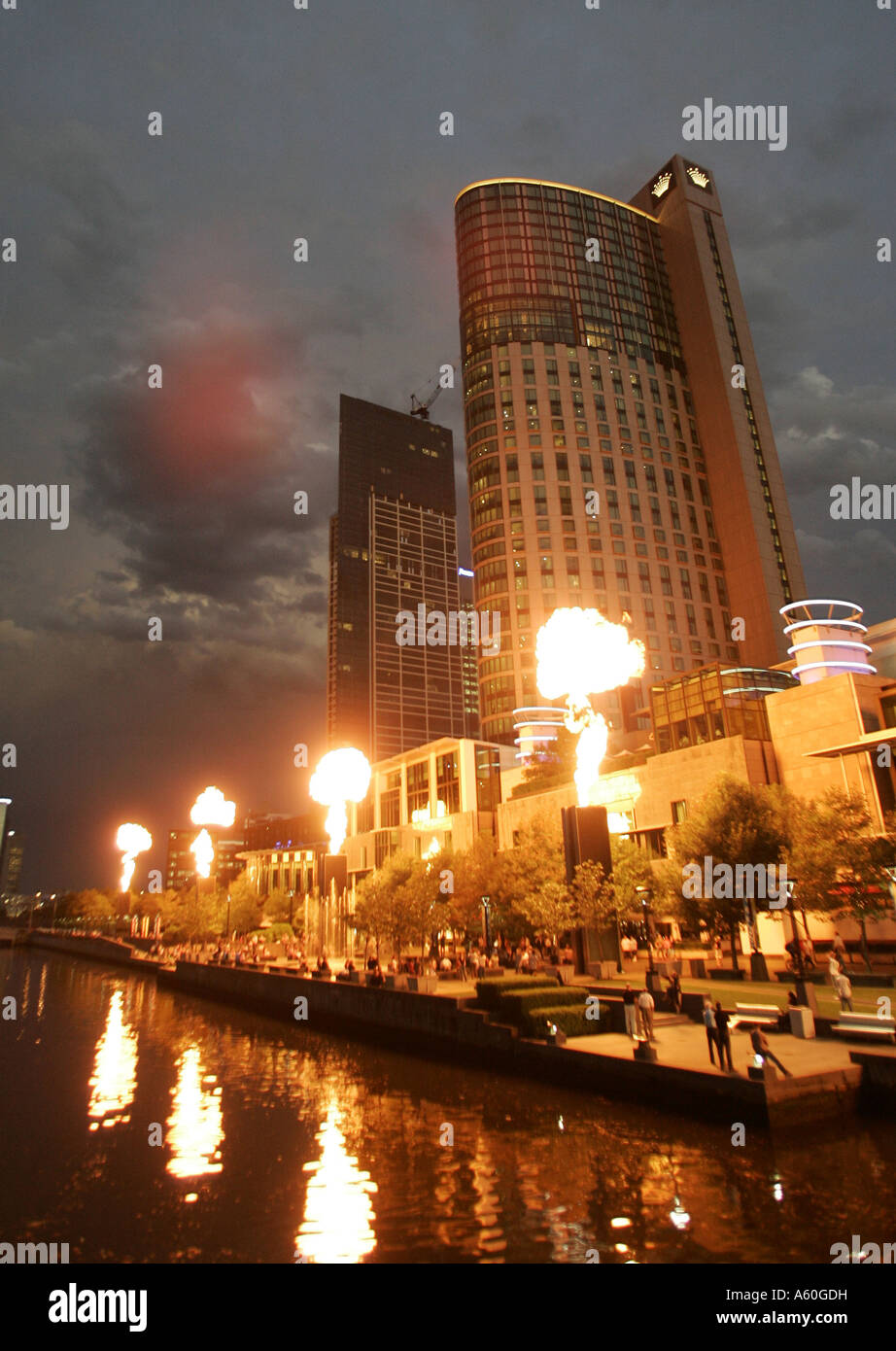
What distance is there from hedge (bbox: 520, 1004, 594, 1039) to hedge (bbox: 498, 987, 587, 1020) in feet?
0.93

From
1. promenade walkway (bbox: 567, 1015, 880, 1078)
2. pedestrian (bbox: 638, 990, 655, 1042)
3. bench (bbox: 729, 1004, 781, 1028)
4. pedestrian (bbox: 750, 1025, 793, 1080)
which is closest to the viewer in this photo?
pedestrian (bbox: 750, 1025, 793, 1080)

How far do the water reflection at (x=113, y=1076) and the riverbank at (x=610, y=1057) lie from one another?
27.3 ft

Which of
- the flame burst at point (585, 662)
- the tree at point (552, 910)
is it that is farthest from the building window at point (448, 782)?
the flame burst at point (585, 662)

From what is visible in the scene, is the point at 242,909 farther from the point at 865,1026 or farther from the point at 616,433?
the point at 616,433

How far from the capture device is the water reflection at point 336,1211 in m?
11.7

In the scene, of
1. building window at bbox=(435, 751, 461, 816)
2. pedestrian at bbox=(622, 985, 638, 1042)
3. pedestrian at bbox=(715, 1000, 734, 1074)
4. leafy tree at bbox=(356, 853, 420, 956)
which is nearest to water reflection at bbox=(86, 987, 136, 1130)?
leafy tree at bbox=(356, 853, 420, 956)

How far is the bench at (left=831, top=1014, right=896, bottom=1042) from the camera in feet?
62.8

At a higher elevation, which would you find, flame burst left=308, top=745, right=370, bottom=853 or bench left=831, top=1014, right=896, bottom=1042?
flame burst left=308, top=745, right=370, bottom=853

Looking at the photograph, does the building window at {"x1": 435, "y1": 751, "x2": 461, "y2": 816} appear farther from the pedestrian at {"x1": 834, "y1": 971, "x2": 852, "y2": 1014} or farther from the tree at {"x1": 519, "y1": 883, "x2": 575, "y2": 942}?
the pedestrian at {"x1": 834, "y1": 971, "x2": 852, "y2": 1014}

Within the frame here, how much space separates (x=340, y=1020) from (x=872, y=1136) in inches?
1014

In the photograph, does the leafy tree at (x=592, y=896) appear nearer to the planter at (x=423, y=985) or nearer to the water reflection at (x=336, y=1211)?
the planter at (x=423, y=985)

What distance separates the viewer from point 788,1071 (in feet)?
55.3
